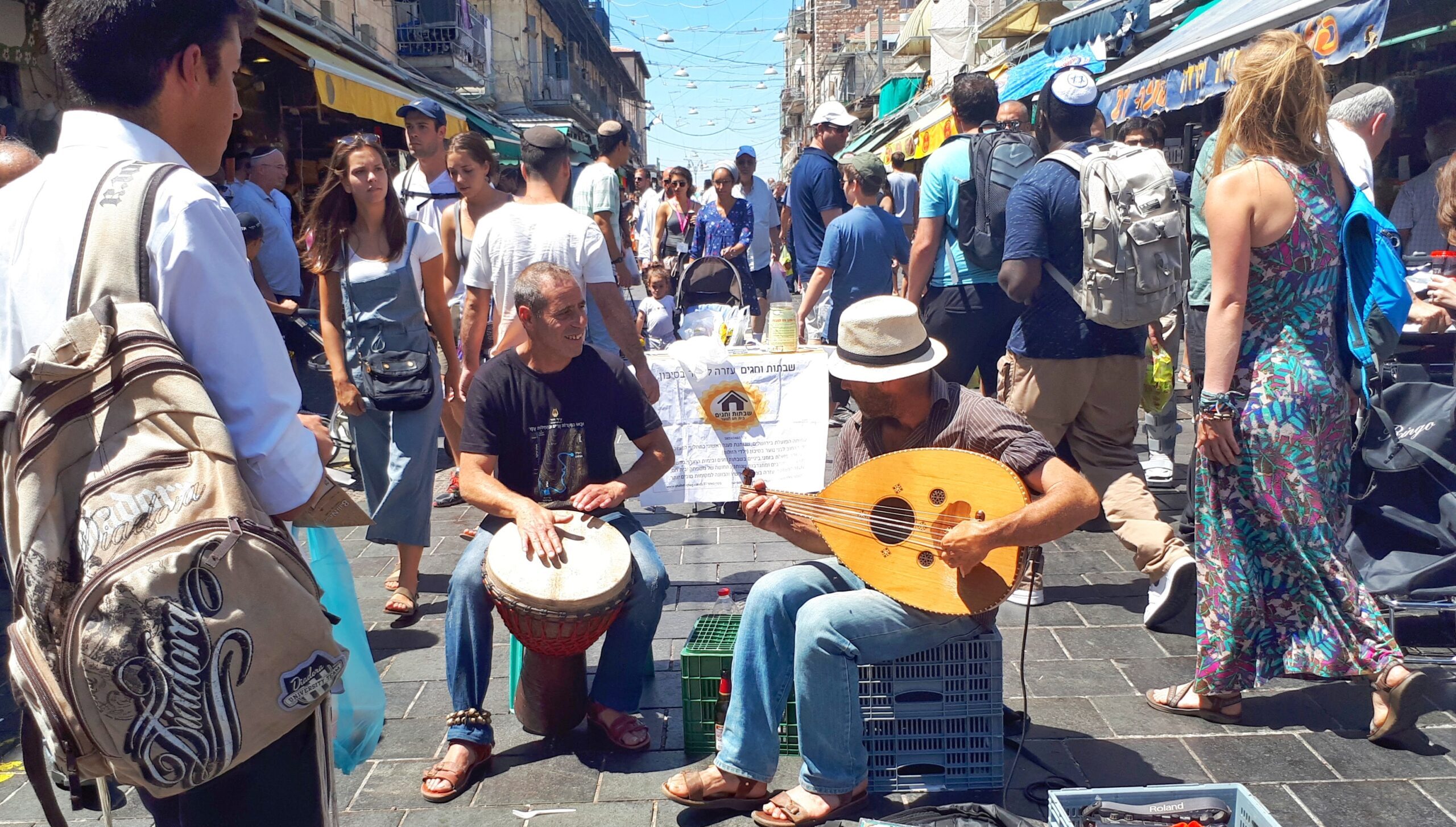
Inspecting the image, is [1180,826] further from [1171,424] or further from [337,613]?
[1171,424]

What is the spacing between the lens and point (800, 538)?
3.24m

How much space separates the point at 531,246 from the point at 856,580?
2439 mm

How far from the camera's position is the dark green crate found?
3.44 m

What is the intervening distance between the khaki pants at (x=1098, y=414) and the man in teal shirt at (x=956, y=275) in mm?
711

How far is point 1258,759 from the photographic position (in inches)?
132

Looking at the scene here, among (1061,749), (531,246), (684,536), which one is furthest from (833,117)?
(1061,749)

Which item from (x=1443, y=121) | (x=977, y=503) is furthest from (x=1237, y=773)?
(x=1443, y=121)

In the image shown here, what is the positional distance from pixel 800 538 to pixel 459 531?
3.41 metres

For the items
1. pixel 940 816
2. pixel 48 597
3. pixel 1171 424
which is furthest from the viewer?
pixel 1171 424

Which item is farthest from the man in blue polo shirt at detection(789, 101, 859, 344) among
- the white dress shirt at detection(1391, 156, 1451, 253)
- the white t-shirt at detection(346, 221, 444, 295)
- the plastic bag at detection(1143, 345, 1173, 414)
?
the white dress shirt at detection(1391, 156, 1451, 253)

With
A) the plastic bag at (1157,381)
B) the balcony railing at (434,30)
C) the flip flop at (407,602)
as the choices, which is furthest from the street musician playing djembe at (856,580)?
the balcony railing at (434,30)

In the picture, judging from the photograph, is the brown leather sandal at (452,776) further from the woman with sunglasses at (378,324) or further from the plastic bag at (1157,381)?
the plastic bag at (1157,381)

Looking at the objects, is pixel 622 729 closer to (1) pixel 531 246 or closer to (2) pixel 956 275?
(1) pixel 531 246

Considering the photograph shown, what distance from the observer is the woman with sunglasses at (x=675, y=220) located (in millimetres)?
11091
